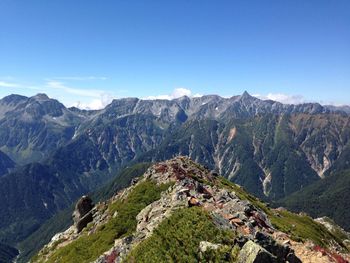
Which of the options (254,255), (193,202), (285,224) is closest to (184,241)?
(254,255)

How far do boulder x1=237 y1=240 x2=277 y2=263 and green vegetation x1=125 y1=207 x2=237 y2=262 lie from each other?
1.97 m

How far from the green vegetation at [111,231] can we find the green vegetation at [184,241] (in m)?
26.8

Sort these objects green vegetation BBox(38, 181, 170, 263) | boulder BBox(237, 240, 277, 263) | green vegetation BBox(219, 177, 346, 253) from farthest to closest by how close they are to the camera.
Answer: green vegetation BBox(219, 177, 346, 253)
green vegetation BBox(38, 181, 170, 263)
boulder BBox(237, 240, 277, 263)

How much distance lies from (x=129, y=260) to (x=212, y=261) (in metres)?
14.6

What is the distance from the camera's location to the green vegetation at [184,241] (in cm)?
4044

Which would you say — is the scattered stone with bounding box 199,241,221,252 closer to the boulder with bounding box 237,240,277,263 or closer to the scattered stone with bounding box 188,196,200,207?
the boulder with bounding box 237,240,277,263

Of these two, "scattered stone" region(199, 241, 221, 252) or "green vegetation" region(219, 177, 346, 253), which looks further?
"green vegetation" region(219, 177, 346, 253)

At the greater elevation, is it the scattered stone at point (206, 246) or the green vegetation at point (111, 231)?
the scattered stone at point (206, 246)

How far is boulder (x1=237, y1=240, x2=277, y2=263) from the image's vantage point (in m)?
35.9

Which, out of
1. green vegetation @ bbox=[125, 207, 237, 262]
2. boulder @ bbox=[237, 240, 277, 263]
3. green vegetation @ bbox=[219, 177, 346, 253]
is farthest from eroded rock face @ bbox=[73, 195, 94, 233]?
boulder @ bbox=[237, 240, 277, 263]

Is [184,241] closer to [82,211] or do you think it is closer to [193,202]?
[193,202]

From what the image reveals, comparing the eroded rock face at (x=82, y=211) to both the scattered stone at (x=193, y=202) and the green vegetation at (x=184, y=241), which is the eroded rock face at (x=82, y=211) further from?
the green vegetation at (x=184, y=241)

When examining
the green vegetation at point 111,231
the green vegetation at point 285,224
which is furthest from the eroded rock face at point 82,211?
the green vegetation at point 285,224

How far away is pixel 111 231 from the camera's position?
271 feet
